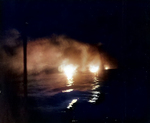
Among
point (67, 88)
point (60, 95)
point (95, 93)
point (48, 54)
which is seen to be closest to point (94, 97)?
point (95, 93)

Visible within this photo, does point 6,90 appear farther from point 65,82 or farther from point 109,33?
point 109,33

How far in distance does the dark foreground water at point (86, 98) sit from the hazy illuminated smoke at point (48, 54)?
19cm

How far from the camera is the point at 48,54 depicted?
317cm

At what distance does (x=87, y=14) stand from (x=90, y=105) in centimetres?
174

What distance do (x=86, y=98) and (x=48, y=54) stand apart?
43.4 inches

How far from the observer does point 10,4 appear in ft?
10.5

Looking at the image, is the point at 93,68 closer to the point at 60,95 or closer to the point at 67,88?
the point at 67,88

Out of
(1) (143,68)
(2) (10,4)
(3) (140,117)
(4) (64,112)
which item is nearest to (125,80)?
(1) (143,68)

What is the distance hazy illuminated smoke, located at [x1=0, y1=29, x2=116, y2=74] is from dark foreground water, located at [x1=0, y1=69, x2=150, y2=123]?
19 centimetres

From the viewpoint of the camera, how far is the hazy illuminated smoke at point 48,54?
10.4 ft

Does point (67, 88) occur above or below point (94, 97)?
above

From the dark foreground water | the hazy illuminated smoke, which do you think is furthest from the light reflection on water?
the hazy illuminated smoke

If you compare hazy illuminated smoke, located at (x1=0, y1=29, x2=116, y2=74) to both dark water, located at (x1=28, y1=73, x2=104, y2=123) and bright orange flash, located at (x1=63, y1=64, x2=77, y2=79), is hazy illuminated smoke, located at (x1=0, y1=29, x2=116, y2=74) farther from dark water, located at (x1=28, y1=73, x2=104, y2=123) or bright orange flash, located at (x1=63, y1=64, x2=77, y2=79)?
dark water, located at (x1=28, y1=73, x2=104, y2=123)

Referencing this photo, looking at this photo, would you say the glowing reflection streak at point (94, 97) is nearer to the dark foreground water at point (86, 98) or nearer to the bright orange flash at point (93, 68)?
the dark foreground water at point (86, 98)
